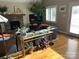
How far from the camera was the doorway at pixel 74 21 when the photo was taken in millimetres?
5781

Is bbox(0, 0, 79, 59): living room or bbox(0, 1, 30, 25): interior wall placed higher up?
bbox(0, 1, 30, 25): interior wall

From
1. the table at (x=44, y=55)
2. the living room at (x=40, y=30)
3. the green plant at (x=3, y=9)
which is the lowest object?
the table at (x=44, y=55)

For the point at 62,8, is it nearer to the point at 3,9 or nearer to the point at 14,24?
the point at 14,24

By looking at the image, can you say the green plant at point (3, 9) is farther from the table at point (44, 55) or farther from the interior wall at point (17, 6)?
the table at point (44, 55)

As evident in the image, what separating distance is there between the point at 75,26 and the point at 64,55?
10.3 feet

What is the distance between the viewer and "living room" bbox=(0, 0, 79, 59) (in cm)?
340

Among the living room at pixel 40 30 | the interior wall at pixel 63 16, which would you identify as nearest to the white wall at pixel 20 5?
the living room at pixel 40 30

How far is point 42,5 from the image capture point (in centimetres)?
829

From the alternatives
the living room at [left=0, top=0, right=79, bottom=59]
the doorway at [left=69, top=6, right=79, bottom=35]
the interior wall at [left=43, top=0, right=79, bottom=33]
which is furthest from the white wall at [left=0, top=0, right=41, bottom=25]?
the doorway at [left=69, top=6, right=79, bottom=35]

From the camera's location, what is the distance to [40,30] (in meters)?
4.23

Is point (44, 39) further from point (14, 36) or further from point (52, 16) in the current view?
point (52, 16)

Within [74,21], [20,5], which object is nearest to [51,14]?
[74,21]

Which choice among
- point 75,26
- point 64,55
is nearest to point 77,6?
point 75,26

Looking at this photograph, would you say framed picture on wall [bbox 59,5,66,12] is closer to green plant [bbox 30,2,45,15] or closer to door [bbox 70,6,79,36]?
door [bbox 70,6,79,36]
